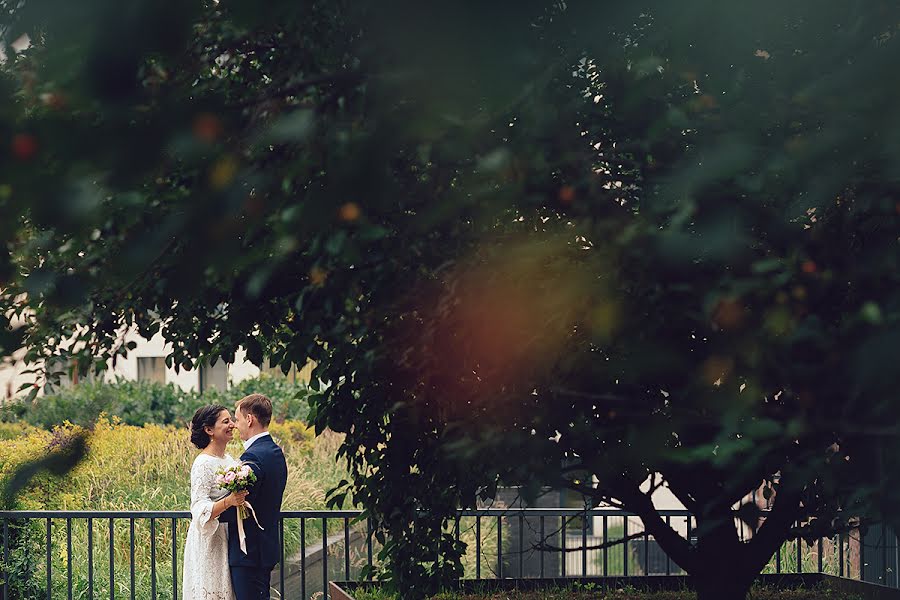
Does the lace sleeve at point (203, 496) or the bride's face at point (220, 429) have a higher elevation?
the bride's face at point (220, 429)

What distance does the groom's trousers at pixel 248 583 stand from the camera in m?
6.89

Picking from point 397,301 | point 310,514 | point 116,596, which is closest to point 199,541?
point 310,514

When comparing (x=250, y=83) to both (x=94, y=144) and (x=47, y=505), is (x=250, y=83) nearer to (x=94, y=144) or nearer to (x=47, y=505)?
(x=94, y=144)

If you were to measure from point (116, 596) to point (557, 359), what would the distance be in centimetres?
683

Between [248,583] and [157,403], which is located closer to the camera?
[248,583]

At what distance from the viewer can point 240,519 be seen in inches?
271

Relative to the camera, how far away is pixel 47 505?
1116 centimetres

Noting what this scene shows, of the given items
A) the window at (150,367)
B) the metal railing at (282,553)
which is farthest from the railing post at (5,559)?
the window at (150,367)

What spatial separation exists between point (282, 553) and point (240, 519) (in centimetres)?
112

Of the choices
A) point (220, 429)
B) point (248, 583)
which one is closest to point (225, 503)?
point (248, 583)

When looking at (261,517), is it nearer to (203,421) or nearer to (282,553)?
(203,421)

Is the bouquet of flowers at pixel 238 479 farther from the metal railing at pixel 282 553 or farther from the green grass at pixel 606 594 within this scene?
Answer: the green grass at pixel 606 594

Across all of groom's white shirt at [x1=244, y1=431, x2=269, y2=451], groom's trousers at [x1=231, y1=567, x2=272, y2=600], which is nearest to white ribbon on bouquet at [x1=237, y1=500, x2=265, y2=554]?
groom's trousers at [x1=231, y1=567, x2=272, y2=600]

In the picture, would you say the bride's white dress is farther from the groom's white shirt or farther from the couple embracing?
the groom's white shirt
